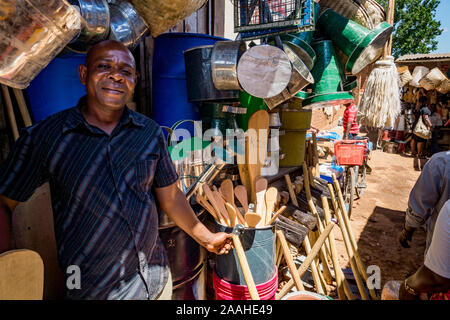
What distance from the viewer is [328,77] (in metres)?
2.41

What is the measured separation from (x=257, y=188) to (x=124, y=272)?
1327 millimetres

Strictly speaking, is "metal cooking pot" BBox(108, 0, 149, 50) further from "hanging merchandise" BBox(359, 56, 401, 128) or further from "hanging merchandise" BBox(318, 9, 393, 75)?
"hanging merchandise" BBox(359, 56, 401, 128)

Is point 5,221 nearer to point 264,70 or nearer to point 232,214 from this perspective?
point 232,214

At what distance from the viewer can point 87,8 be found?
3.91ft

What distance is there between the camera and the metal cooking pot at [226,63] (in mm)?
1893

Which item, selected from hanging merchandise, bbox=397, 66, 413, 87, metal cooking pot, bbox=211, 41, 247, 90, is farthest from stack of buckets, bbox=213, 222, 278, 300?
hanging merchandise, bbox=397, 66, 413, 87

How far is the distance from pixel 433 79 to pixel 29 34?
454 inches

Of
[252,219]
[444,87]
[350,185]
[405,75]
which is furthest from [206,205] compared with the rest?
[405,75]

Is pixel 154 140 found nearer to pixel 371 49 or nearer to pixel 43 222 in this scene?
pixel 43 222

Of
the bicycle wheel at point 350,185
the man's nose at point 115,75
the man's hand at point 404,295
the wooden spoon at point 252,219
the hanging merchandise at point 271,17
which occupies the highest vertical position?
the hanging merchandise at point 271,17

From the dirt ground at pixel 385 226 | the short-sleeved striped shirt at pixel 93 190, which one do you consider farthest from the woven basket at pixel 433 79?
the short-sleeved striped shirt at pixel 93 190

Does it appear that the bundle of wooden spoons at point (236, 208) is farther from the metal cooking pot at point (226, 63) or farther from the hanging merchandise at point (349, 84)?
the hanging merchandise at point (349, 84)

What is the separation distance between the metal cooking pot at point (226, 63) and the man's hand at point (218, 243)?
111 centimetres

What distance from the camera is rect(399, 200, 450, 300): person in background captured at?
1.07 meters
